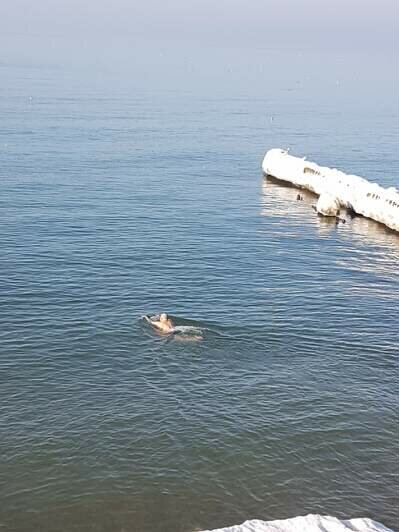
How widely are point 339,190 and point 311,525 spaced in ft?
281

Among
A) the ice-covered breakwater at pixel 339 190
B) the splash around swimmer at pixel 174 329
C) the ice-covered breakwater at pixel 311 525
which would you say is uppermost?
the ice-covered breakwater at pixel 339 190

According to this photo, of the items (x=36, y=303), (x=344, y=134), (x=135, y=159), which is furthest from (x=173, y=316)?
(x=344, y=134)

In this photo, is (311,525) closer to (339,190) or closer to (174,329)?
(174,329)

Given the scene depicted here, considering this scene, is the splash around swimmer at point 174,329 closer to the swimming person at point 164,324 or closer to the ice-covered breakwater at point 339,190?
the swimming person at point 164,324

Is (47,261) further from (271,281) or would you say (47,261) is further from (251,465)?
(251,465)

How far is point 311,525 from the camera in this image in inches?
1423

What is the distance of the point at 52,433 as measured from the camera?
47.3 meters

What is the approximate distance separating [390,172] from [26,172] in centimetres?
7112

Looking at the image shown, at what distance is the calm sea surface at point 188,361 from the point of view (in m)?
42.4

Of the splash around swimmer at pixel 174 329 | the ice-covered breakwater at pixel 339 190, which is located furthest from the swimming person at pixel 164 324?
the ice-covered breakwater at pixel 339 190

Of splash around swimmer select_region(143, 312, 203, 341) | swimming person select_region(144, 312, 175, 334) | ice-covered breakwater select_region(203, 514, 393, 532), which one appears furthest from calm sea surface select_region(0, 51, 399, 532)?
ice-covered breakwater select_region(203, 514, 393, 532)

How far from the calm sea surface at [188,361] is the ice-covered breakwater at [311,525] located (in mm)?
3809

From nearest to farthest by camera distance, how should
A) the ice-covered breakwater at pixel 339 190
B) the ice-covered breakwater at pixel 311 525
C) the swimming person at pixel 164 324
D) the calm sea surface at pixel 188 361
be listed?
the ice-covered breakwater at pixel 311 525, the calm sea surface at pixel 188 361, the swimming person at pixel 164 324, the ice-covered breakwater at pixel 339 190

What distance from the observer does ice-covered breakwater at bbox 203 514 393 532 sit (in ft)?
117
